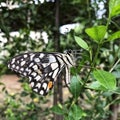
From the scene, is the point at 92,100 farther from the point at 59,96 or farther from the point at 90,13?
the point at 90,13

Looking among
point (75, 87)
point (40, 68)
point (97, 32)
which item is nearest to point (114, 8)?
point (97, 32)

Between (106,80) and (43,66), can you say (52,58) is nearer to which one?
(43,66)

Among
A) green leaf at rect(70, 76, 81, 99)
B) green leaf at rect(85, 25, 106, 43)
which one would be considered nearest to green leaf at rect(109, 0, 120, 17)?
green leaf at rect(85, 25, 106, 43)

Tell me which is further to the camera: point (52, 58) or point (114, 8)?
point (52, 58)

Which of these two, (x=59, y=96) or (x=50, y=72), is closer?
(x=50, y=72)

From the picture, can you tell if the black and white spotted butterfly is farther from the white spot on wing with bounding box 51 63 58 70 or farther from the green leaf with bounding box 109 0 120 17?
the green leaf with bounding box 109 0 120 17

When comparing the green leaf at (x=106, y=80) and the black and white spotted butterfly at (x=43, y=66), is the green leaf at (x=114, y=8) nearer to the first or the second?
the green leaf at (x=106, y=80)

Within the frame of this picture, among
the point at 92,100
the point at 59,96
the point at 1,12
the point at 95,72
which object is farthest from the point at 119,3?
the point at 59,96
